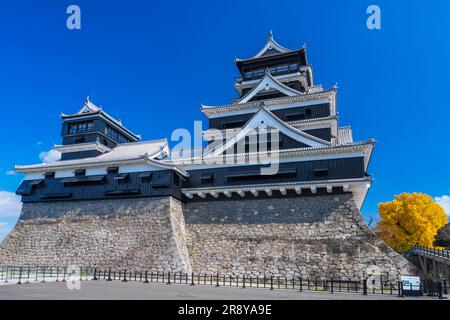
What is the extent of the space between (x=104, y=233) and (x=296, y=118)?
18.0 meters

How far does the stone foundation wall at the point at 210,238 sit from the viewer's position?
20.3 m

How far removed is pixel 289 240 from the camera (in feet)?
71.2

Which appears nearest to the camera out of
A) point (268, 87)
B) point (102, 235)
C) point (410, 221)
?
point (102, 235)

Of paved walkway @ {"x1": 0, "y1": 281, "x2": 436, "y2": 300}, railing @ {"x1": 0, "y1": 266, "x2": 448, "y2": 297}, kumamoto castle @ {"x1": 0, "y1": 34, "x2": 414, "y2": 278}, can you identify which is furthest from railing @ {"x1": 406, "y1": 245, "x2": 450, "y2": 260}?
paved walkway @ {"x1": 0, "y1": 281, "x2": 436, "y2": 300}

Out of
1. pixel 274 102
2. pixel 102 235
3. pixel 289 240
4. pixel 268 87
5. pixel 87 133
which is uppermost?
pixel 268 87

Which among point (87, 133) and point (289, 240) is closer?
point (289, 240)

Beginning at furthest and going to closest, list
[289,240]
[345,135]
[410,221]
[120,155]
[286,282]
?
[410,221], [120,155], [345,135], [289,240], [286,282]

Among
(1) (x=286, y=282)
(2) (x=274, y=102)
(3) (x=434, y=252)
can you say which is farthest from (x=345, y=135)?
(1) (x=286, y=282)

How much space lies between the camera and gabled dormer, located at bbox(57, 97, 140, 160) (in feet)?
109

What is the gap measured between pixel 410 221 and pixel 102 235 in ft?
89.8

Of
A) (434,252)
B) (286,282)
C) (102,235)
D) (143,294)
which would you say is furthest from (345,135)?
(143,294)

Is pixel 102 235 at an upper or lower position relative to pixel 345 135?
lower

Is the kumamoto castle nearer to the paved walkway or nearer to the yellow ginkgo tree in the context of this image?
the paved walkway

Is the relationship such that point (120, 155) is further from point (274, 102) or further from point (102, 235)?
point (274, 102)
